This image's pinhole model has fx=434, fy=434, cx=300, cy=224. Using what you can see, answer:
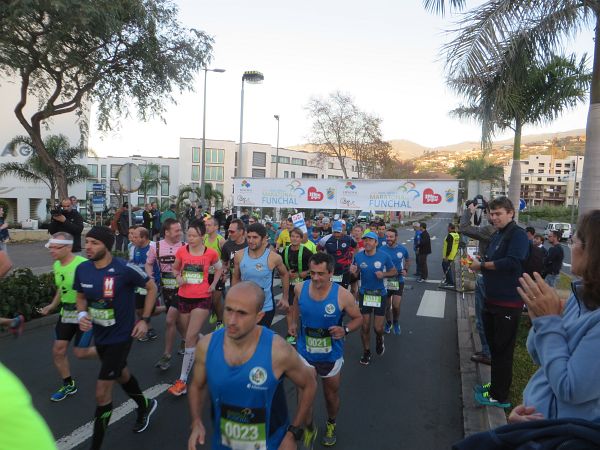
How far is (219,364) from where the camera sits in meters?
2.51

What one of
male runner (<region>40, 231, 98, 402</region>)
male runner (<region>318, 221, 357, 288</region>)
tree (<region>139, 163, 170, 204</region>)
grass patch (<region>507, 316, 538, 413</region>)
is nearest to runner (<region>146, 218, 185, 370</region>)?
male runner (<region>40, 231, 98, 402</region>)

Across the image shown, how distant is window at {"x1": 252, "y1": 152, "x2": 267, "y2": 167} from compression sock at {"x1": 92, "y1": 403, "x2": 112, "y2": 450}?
74697mm

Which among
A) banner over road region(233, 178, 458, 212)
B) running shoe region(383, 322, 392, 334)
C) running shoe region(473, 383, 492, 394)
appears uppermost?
banner over road region(233, 178, 458, 212)

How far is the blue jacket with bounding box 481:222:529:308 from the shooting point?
4.39 meters

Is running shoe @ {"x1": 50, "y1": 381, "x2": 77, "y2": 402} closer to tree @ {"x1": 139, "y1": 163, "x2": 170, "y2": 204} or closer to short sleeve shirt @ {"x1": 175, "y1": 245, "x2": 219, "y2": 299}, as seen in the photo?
short sleeve shirt @ {"x1": 175, "y1": 245, "x2": 219, "y2": 299}

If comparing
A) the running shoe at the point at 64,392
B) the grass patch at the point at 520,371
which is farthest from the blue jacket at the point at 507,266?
the running shoe at the point at 64,392

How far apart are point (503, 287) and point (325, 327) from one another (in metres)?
1.93

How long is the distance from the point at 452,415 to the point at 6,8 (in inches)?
428

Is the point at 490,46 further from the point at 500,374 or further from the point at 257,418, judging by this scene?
the point at 257,418

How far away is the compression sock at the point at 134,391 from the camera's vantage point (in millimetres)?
4145

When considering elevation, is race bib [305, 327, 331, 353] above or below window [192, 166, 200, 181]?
below

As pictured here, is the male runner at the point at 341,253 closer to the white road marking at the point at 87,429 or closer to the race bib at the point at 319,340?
the white road marking at the point at 87,429

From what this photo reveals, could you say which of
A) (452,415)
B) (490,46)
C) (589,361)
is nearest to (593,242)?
(589,361)

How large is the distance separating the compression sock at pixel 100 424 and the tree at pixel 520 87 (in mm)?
7027
